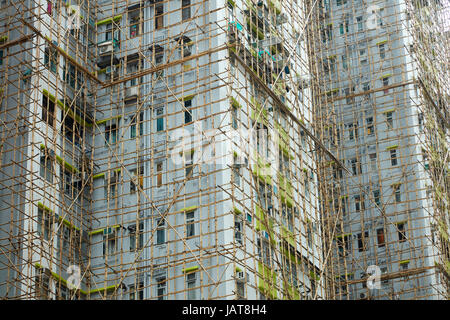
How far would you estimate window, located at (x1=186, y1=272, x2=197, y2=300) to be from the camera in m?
23.2

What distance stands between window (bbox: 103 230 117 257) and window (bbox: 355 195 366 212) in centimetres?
1024

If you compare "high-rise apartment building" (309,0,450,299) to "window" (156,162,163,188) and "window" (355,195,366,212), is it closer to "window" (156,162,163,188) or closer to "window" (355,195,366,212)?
"window" (355,195,366,212)

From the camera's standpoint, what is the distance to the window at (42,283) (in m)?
22.7

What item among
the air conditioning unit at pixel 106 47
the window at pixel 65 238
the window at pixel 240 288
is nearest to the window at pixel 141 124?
the air conditioning unit at pixel 106 47

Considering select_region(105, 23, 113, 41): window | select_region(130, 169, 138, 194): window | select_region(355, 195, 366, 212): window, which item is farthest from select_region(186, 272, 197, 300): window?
select_region(355, 195, 366, 212): window

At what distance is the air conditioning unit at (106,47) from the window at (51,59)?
1776 mm

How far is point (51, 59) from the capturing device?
25.8 m

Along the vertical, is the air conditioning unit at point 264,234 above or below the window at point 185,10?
below

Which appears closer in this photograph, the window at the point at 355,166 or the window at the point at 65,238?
the window at the point at 65,238

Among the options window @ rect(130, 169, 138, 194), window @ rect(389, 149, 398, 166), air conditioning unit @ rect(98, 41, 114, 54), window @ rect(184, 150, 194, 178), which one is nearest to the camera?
window @ rect(184, 150, 194, 178)

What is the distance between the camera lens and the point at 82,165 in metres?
25.8

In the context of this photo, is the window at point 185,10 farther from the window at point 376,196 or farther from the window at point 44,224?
the window at point 376,196

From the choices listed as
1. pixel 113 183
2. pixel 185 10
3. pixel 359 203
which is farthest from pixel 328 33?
pixel 113 183
